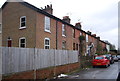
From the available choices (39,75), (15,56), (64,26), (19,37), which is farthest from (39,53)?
(64,26)

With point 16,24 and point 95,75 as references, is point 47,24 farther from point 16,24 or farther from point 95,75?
point 95,75

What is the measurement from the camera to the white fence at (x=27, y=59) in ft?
24.5

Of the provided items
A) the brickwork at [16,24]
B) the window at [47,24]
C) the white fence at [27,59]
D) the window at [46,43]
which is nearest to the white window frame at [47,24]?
the window at [47,24]

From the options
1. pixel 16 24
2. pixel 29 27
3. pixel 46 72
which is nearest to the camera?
pixel 46 72

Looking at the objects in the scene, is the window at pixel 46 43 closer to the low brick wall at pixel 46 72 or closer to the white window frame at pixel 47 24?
the white window frame at pixel 47 24

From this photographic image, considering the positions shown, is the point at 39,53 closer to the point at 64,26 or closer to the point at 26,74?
the point at 26,74

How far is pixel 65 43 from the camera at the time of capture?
74.9 ft

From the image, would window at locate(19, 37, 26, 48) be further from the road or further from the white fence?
the road

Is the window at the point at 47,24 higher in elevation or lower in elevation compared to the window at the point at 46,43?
higher

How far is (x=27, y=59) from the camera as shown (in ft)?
29.4

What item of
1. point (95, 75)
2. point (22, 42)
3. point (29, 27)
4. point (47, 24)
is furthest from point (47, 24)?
point (95, 75)

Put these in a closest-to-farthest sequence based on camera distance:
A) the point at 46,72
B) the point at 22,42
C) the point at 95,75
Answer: the point at 46,72, the point at 95,75, the point at 22,42

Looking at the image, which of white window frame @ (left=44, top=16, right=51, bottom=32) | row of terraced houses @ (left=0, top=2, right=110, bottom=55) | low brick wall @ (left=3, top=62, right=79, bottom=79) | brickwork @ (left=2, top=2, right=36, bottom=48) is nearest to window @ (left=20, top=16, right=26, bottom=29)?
row of terraced houses @ (left=0, top=2, right=110, bottom=55)

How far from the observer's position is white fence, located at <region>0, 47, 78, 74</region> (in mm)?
7470
